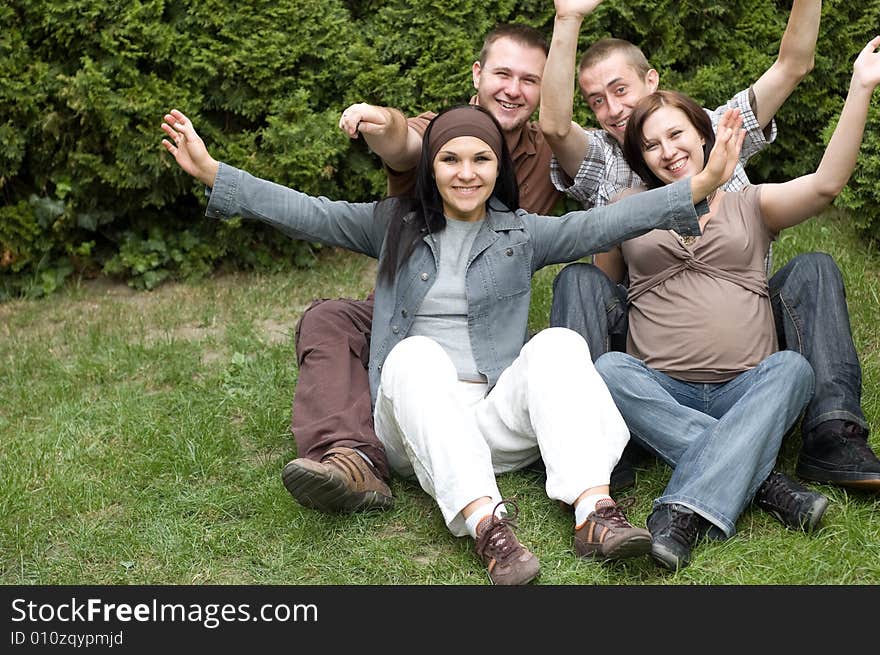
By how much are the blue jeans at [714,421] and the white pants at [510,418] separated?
0.56 ft

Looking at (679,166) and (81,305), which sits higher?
(679,166)

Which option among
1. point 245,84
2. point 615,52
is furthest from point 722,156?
point 245,84

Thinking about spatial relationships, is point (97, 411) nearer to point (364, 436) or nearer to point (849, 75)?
point (364, 436)

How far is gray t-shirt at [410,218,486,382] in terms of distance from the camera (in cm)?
377

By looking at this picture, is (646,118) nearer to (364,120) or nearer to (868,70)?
(868,70)

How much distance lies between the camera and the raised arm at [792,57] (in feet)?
13.2

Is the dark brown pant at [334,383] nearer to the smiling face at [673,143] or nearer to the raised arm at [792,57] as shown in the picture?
the smiling face at [673,143]

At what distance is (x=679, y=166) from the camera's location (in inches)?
151

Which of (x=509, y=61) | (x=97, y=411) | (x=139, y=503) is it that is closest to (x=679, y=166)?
(x=509, y=61)

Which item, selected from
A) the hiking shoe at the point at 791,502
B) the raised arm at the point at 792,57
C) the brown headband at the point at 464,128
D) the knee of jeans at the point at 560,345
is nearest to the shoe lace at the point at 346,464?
the knee of jeans at the point at 560,345

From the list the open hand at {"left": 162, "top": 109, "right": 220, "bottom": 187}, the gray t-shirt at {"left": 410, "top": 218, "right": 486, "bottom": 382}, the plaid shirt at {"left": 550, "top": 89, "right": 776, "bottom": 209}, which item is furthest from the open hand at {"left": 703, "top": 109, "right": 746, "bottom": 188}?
the open hand at {"left": 162, "top": 109, "right": 220, "bottom": 187}

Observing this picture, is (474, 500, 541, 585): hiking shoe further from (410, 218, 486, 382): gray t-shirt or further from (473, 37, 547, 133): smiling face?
(473, 37, 547, 133): smiling face

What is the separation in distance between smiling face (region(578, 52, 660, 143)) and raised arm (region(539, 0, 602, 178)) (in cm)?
19
